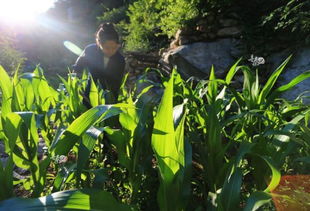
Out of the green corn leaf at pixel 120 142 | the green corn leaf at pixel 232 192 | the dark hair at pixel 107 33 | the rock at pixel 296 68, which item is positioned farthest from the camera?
the rock at pixel 296 68

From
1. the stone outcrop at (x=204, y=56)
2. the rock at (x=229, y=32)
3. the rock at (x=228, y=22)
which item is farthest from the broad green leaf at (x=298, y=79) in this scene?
the rock at (x=228, y=22)

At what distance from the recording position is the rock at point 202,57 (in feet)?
12.9

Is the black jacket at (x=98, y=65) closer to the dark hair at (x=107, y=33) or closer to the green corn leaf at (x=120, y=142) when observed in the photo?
the dark hair at (x=107, y=33)

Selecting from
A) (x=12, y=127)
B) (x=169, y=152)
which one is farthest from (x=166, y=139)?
(x=12, y=127)

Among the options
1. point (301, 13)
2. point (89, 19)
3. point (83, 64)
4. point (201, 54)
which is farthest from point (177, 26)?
point (89, 19)

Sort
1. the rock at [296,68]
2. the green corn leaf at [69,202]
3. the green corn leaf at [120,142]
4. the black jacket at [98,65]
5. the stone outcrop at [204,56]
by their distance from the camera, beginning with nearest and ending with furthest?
the green corn leaf at [69,202] < the green corn leaf at [120,142] < the black jacket at [98,65] < the rock at [296,68] < the stone outcrop at [204,56]

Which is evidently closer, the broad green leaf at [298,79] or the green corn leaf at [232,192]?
the green corn leaf at [232,192]

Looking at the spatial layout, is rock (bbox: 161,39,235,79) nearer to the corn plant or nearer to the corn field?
the corn field

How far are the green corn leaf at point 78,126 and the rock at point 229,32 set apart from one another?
3401mm

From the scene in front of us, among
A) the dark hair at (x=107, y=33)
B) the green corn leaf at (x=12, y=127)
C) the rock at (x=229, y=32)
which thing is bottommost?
the green corn leaf at (x=12, y=127)

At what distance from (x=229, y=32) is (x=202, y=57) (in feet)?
1.66

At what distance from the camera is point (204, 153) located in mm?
1267

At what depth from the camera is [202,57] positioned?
402 cm

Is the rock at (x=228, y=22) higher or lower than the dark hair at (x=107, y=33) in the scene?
higher
